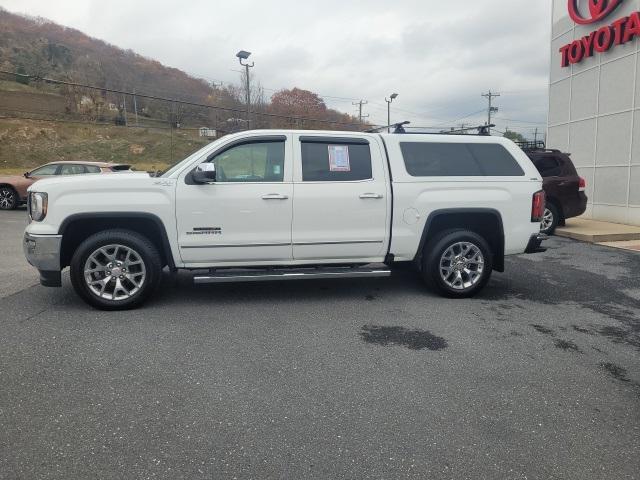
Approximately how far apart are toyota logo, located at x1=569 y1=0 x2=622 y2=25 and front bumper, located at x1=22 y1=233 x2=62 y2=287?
45.5 ft

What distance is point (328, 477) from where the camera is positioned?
2506mm

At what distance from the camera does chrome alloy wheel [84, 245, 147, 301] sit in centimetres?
515

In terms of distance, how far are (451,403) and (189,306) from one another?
3177 mm

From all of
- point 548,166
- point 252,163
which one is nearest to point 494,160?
point 252,163

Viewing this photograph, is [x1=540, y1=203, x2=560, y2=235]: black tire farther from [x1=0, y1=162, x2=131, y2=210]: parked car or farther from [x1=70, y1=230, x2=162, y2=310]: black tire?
[x1=0, y1=162, x2=131, y2=210]: parked car

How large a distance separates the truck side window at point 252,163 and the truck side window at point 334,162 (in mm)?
298

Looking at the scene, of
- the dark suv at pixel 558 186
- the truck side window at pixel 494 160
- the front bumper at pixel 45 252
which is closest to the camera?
the front bumper at pixel 45 252

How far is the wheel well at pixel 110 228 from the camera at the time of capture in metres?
5.18

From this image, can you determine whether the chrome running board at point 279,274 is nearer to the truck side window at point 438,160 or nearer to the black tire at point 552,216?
the truck side window at point 438,160

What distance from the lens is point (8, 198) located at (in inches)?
632

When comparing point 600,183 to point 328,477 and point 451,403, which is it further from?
point 328,477

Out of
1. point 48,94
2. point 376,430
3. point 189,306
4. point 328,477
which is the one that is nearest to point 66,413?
point 328,477

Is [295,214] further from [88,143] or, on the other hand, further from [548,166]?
[88,143]

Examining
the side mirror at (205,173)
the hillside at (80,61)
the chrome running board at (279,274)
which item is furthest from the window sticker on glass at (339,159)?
the hillside at (80,61)
